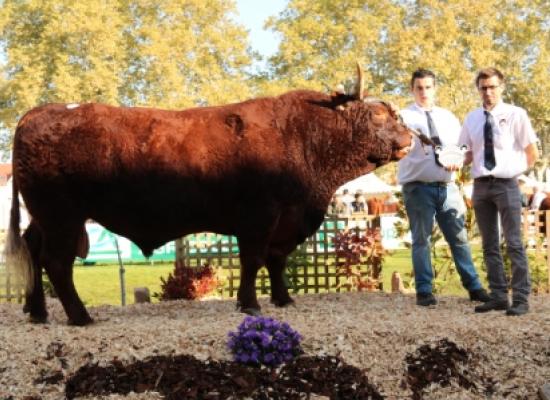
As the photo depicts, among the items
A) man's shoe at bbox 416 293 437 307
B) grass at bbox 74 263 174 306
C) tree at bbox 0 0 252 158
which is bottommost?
man's shoe at bbox 416 293 437 307

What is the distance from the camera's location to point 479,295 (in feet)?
27.8

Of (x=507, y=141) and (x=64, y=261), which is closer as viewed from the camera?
(x=64, y=261)

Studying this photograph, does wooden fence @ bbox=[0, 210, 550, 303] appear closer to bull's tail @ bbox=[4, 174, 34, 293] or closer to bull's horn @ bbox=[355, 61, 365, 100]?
bull's tail @ bbox=[4, 174, 34, 293]

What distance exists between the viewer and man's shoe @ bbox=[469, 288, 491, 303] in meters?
8.37

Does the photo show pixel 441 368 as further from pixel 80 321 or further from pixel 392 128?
pixel 80 321

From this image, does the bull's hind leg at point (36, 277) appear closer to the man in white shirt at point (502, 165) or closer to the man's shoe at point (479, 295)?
the man in white shirt at point (502, 165)

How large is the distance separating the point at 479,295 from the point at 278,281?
202 centimetres

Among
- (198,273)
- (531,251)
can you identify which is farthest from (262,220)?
(531,251)

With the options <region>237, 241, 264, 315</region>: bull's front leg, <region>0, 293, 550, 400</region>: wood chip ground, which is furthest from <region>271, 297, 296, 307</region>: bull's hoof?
<region>0, 293, 550, 400</region>: wood chip ground

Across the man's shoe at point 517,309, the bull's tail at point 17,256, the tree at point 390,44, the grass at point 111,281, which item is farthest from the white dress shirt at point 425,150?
the tree at point 390,44

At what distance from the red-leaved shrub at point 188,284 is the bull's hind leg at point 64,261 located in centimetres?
305

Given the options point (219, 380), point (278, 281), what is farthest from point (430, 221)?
point (219, 380)

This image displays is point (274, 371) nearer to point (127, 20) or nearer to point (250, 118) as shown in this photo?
point (250, 118)

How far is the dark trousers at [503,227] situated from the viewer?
7.34m
